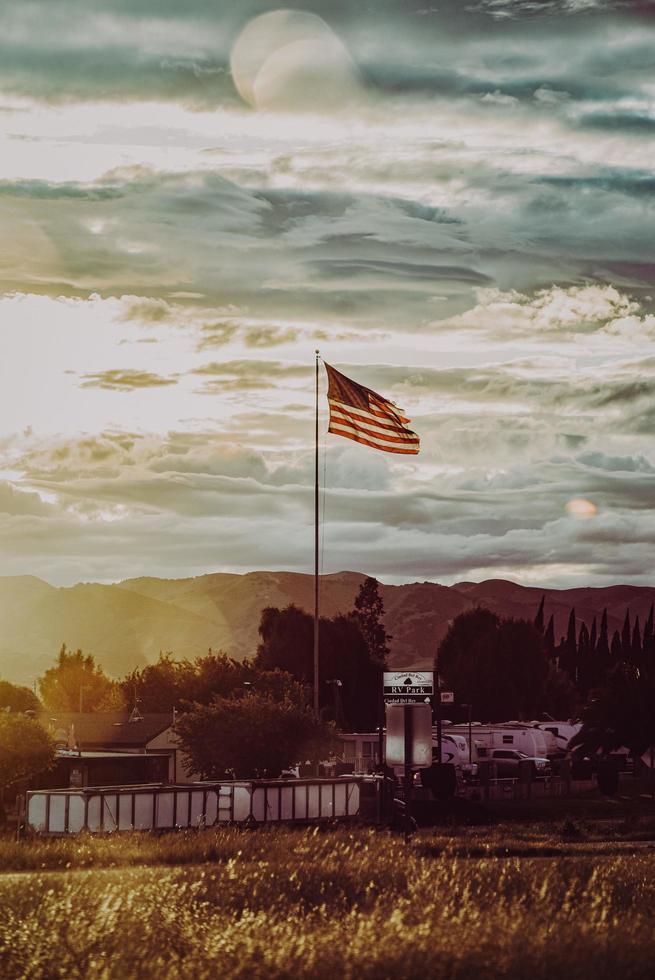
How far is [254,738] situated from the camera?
7394cm

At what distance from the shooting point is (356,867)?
2347 cm

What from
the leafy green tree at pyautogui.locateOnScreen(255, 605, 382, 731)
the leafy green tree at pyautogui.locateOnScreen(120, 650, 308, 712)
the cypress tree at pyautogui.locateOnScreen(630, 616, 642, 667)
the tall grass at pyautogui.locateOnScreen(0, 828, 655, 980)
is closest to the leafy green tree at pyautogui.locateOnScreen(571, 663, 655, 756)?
the leafy green tree at pyautogui.locateOnScreen(120, 650, 308, 712)

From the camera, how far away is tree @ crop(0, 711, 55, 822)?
6862 centimetres

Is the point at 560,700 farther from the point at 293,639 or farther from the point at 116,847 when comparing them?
the point at 116,847

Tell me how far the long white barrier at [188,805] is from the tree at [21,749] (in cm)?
1761

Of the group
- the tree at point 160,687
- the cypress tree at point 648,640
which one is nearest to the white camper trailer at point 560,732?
the tree at point 160,687

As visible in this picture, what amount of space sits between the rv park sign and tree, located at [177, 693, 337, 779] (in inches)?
251

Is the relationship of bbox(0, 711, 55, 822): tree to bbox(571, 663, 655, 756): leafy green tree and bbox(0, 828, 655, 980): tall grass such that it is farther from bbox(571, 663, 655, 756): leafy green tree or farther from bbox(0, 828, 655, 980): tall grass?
bbox(0, 828, 655, 980): tall grass

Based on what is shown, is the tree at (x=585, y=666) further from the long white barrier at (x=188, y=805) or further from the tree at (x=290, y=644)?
the long white barrier at (x=188, y=805)

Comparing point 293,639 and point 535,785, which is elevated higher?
point 293,639

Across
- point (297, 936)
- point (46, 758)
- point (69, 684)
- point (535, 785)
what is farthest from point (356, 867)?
point (69, 684)

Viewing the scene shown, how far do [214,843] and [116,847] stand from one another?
7.46 ft

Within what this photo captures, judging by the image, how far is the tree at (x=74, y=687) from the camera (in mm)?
180000

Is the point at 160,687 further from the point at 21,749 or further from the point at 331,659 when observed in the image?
the point at 21,749
